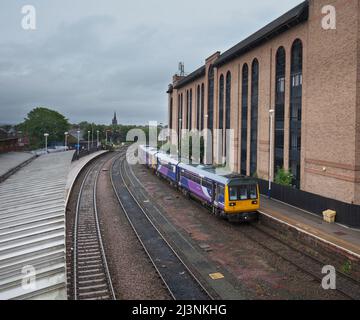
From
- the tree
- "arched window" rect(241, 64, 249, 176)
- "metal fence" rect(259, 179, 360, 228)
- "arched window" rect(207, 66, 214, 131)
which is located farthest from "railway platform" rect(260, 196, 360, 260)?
the tree

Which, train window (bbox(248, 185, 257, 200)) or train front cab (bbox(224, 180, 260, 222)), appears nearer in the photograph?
train front cab (bbox(224, 180, 260, 222))

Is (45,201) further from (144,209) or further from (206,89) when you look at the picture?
(206,89)

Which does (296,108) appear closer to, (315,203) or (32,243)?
(315,203)

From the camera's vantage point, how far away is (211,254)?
1700 cm

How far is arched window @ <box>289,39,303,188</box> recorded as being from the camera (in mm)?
27906

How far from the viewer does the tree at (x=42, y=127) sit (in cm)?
10400

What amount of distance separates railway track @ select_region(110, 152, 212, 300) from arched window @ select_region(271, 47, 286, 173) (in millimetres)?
12198

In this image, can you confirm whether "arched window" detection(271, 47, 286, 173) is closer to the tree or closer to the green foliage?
the green foliage

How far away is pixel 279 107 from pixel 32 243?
24041mm

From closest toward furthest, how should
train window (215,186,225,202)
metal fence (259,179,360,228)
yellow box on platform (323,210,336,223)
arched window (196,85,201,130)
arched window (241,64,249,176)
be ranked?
metal fence (259,179,360,228) < yellow box on platform (323,210,336,223) < train window (215,186,225,202) < arched window (241,64,249,176) < arched window (196,85,201,130)

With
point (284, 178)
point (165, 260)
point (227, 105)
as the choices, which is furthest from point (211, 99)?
point (165, 260)

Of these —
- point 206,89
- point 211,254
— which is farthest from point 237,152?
point 211,254

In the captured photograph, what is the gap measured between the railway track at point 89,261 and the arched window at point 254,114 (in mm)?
16044
